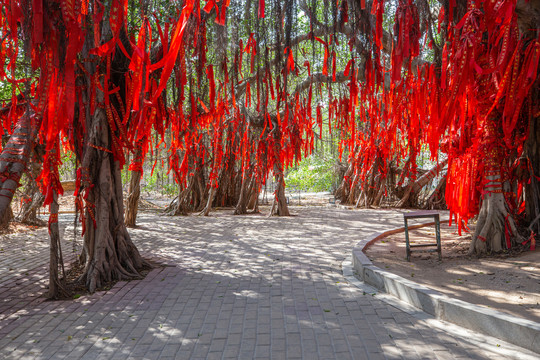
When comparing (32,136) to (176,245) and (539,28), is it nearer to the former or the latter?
(176,245)

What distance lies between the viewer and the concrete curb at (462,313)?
2736 mm

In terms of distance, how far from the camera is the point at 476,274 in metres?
4.48

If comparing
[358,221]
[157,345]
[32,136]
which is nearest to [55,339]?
[157,345]

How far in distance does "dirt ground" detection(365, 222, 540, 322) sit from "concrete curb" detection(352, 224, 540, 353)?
14.5 inches

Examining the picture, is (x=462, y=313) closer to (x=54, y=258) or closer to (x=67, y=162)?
(x=54, y=258)

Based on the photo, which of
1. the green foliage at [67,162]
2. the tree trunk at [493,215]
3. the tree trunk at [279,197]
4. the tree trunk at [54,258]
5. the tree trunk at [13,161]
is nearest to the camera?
the tree trunk at [13,161]

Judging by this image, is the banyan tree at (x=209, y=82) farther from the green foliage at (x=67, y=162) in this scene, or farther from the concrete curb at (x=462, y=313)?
the green foliage at (x=67, y=162)

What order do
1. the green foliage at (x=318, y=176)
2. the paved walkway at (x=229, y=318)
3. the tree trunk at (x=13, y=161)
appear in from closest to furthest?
the paved walkway at (x=229, y=318) → the tree trunk at (x=13, y=161) → the green foliage at (x=318, y=176)

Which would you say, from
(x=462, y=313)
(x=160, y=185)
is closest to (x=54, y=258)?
(x=462, y=313)

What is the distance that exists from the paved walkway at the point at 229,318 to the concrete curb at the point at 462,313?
9 cm

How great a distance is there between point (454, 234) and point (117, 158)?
598cm

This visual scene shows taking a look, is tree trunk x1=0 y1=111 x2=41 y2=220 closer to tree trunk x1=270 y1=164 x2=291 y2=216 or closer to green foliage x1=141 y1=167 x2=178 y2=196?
tree trunk x1=270 y1=164 x2=291 y2=216

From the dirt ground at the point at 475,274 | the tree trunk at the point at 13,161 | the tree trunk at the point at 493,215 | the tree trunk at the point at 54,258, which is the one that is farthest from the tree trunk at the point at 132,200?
the tree trunk at the point at 493,215

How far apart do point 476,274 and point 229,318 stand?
9.48 ft
